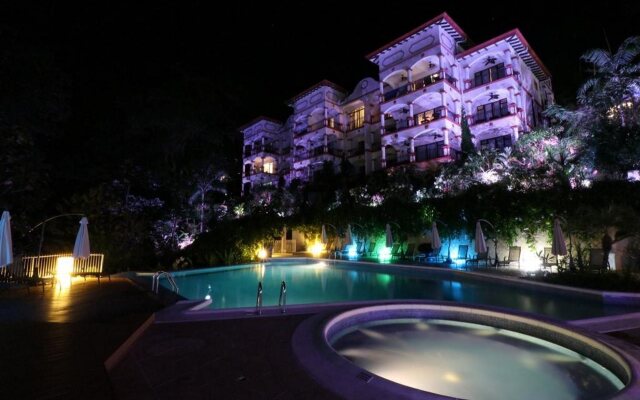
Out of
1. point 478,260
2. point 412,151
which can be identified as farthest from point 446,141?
point 478,260

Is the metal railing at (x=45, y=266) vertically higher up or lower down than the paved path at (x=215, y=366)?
higher up

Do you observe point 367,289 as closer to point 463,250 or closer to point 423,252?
point 463,250

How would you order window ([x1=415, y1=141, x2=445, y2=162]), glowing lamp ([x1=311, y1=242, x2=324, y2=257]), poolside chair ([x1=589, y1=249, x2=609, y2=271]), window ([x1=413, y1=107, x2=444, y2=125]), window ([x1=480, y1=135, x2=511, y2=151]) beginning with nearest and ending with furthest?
poolside chair ([x1=589, y1=249, x2=609, y2=271])
glowing lamp ([x1=311, y1=242, x2=324, y2=257])
window ([x1=480, y1=135, x2=511, y2=151])
window ([x1=413, y1=107, x2=444, y2=125])
window ([x1=415, y1=141, x2=445, y2=162])

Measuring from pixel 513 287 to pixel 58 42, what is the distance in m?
24.8

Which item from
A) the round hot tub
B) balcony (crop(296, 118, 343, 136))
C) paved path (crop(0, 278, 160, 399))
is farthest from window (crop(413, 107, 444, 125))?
paved path (crop(0, 278, 160, 399))

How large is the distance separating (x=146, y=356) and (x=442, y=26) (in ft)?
93.6

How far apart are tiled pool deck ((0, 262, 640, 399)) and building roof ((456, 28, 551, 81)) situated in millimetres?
23244

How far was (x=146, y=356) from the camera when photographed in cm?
401

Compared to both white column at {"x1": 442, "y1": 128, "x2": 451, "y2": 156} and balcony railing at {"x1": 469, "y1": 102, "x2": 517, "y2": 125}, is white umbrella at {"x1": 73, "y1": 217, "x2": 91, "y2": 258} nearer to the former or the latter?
white column at {"x1": 442, "y1": 128, "x2": 451, "y2": 156}

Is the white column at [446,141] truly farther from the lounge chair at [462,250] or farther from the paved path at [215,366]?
the paved path at [215,366]

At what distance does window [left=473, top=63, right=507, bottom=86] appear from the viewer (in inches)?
954

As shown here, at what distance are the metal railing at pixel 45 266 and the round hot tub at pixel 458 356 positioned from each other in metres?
8.67

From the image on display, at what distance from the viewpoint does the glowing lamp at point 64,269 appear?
967cm

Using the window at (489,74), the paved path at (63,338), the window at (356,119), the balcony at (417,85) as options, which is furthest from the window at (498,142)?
the paved path at (63,338)
